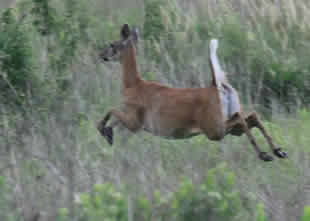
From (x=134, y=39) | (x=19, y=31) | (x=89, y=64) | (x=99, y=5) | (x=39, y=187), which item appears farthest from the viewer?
(x=99, y=5)

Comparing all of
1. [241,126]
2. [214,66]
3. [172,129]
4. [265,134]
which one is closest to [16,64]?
[172,129]

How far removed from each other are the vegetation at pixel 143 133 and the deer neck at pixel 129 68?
20.2 inches

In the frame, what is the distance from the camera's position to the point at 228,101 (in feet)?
19.1

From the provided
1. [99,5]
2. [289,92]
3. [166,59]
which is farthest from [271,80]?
[99,5]

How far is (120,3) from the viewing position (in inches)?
417

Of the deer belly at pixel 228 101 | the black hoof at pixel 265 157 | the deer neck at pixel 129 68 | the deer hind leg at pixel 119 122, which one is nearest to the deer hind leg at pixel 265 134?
the black hoof at pixel 265 157

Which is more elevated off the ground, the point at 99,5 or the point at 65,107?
the point at 99,5

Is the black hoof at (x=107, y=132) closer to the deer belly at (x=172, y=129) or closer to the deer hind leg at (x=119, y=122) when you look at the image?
the deer hind leg at (x=119, y=122)

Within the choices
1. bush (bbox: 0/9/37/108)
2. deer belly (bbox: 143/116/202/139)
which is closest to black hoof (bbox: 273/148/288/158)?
deer belly (bbox: 143/116/202/139)

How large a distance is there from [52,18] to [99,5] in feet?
6.91

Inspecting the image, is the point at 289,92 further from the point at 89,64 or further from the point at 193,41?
the point at 89,64

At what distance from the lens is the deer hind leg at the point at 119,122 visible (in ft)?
21.1

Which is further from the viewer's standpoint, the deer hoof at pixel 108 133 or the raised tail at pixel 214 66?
the deer hoof at pixel 108 133

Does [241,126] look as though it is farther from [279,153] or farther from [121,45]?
[121,45]
